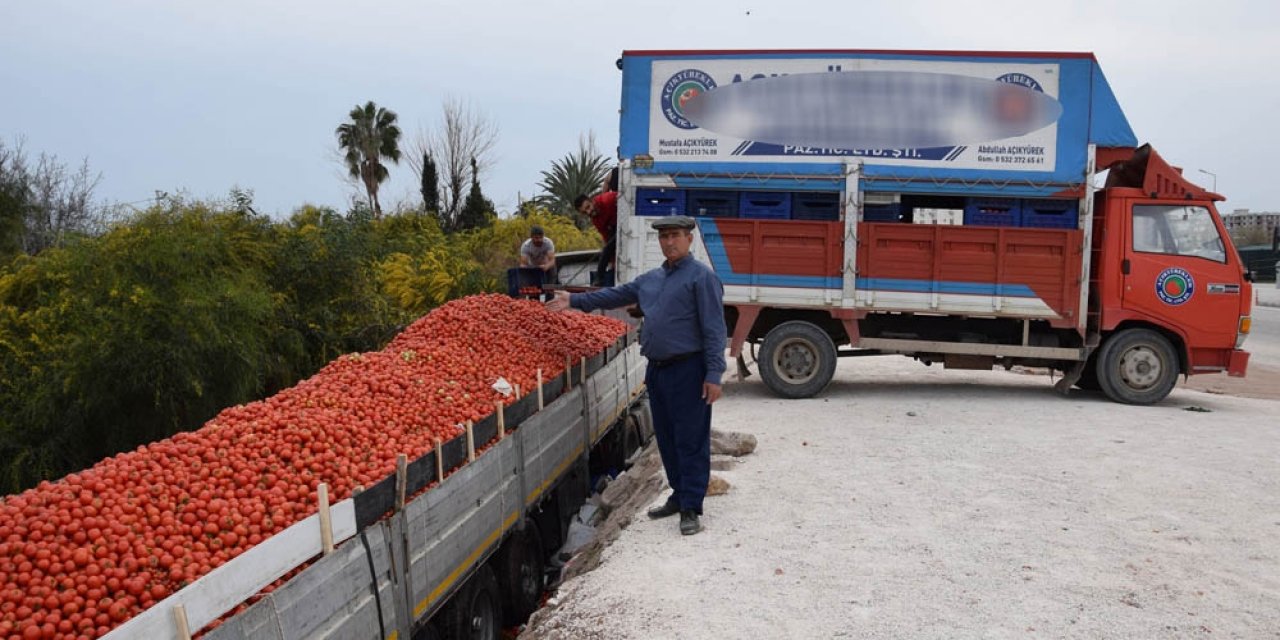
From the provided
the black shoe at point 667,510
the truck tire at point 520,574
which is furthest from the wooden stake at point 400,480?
the black shoe at point 667,510

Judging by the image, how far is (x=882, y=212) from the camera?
1039 cm

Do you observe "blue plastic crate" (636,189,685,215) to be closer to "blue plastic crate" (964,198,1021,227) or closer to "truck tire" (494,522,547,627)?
"blue plastic crate" (964,198,1021,227)

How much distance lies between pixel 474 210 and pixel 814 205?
72.9ft

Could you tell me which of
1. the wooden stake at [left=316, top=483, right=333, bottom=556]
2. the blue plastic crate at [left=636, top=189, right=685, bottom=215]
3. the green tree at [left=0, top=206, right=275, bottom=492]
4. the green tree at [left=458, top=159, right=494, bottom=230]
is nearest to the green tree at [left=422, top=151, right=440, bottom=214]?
the green tree at [left=458, top=159, right=494, bottom=230]

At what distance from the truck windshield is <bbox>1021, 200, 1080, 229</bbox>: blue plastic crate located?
0.72m

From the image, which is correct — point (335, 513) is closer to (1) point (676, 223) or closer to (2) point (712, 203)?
(1) point (676, 223)

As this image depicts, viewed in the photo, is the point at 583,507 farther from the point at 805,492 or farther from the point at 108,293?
the point at 108,293

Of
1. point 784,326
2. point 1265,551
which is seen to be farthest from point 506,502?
point 784,326

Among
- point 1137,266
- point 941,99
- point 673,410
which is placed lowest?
point 673,410

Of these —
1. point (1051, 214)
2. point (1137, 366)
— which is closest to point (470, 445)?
point (1051, 214)

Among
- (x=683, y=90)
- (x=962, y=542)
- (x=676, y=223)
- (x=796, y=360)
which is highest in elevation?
(x=683, y=90)

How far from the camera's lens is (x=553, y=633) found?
448 cm

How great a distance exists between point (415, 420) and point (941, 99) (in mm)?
7360

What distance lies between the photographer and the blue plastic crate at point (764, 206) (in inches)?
409
